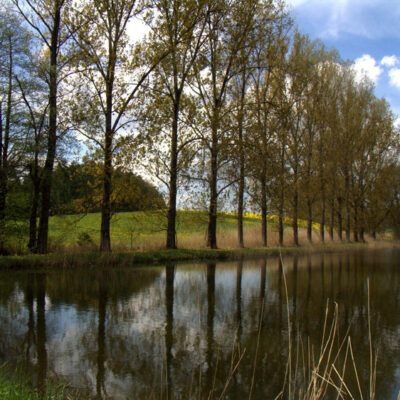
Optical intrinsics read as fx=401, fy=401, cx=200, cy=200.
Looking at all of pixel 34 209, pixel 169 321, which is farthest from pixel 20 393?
pixel 34 209

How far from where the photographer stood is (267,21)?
2095 centimetres

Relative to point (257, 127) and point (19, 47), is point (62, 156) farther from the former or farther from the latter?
point (257, 127)

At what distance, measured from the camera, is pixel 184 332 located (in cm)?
639

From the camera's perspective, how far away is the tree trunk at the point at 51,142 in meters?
15.1

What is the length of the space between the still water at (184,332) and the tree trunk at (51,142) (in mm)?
3266

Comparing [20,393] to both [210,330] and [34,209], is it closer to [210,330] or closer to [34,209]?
[210,330]

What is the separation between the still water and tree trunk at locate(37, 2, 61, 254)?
129 inches

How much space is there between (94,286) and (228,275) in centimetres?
478

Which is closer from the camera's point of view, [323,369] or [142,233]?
[323,369]

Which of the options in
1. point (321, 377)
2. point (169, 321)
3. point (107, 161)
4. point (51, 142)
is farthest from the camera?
point (107, 161)

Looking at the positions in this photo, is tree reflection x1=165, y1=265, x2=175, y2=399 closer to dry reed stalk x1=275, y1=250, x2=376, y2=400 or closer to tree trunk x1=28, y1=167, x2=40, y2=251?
dry reed stalk x1=275, y1=250, x2=376, y2=400

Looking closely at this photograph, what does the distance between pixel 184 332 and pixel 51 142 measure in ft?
36.5

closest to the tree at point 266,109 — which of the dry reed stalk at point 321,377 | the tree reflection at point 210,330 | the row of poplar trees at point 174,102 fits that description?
the row of poplar trees at point 174,102

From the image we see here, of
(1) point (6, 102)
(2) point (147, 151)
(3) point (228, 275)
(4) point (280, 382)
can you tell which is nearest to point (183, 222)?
(2) point (147, 151)
